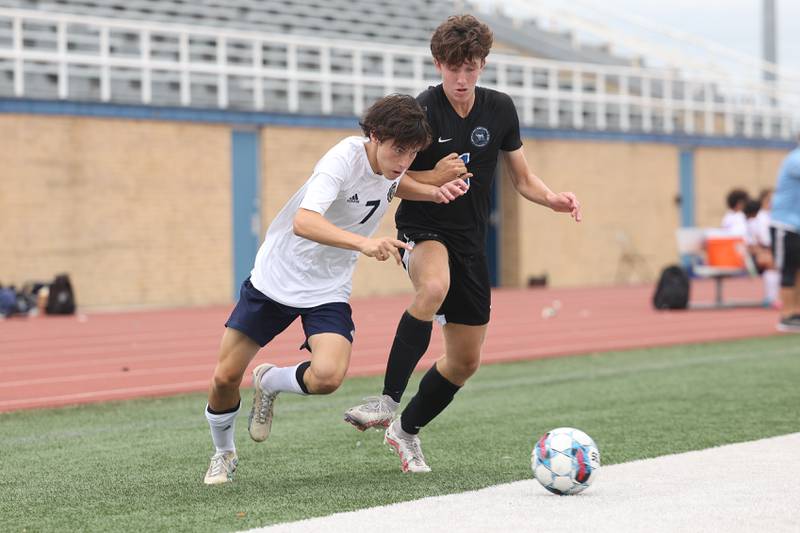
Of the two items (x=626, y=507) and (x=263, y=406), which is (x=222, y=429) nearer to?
(x=263, y=406)

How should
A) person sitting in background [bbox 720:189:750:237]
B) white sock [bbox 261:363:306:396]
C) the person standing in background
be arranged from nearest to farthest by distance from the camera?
white sock [bbox 261:363:306:396] < the person standing in background < person sitting in background [bbox 720:189:750:237]

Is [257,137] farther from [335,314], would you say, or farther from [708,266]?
[335,314]

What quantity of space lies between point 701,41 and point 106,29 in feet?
62.9

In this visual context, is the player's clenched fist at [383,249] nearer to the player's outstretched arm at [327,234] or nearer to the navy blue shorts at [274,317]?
the player's outstretched arm at [327,234]

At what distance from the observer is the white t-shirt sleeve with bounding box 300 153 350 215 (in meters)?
5.45

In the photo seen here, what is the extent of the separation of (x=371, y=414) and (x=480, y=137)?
1.38 metres

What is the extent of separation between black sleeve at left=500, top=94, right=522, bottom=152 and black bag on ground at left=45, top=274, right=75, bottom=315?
44.3 feet

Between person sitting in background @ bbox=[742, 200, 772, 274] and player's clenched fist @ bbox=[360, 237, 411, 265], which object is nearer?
player's clenched fist @ bbox=[360, 237, 411, 265]

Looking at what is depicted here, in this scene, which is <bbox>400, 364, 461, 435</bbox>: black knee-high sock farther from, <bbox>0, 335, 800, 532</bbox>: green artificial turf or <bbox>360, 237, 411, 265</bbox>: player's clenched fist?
<bbox>360, 237, 411, 265</bbox>: player's clenched fist

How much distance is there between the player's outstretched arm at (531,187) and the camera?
21.0 feet

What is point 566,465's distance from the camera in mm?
5336

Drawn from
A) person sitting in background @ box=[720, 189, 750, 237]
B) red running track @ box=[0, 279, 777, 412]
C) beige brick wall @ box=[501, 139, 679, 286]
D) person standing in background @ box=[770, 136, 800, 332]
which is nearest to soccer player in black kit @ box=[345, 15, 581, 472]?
red running track @ box=[0, 279, 777, 412]

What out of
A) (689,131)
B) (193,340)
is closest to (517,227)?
(689,131)

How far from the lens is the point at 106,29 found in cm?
1966
